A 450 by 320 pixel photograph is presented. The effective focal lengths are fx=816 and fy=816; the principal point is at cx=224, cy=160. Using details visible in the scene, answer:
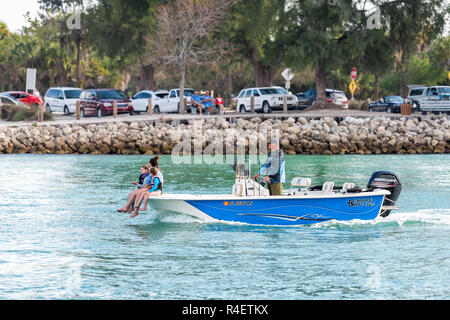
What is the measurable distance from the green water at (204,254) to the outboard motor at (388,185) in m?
0.63

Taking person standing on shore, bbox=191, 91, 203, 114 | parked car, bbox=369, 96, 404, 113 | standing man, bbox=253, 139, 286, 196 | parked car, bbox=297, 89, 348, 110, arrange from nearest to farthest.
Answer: standing man, bbox=253, 139, 286, 196, person standing on shore, bbox=191, 91, 203, 114, parked car, bbox=369, 96, 404, 113, parked car, bbox=297, 89, 348, 110

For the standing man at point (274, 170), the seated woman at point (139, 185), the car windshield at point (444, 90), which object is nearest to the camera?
the standing man at point (274, 170)

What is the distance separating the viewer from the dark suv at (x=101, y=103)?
165ft

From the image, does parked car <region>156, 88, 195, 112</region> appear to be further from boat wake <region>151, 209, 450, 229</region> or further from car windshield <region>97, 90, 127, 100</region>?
boat wake <region>151, 209, 450, 229</region>

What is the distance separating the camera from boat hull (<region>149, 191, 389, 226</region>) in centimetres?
1828

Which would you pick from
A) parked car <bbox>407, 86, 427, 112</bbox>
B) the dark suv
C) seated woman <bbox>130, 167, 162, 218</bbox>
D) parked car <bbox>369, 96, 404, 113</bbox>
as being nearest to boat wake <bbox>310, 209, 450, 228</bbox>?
seated woman <bbox>130, 167, 162, 218</bbox>

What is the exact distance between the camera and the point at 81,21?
64.0 m

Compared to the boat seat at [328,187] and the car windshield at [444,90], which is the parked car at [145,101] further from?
the boat seat at [328,187]

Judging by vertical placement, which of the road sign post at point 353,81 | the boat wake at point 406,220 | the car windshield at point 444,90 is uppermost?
the road sign post at point 353,81

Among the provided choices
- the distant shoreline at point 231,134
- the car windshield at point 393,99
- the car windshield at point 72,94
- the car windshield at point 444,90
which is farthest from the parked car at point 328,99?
the car windshield at point 72,94

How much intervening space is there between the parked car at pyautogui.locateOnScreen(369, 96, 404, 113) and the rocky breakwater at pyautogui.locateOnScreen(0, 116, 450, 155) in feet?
24.9

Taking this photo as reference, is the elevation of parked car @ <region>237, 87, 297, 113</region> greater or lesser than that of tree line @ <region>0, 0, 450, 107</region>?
lesser
